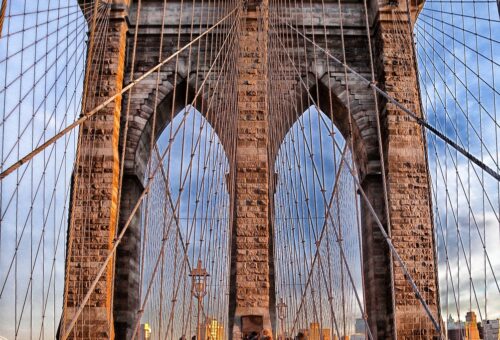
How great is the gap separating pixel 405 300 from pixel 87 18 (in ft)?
27.5

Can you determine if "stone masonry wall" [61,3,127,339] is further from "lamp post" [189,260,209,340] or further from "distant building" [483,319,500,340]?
"distant building" [483,319,500,340]

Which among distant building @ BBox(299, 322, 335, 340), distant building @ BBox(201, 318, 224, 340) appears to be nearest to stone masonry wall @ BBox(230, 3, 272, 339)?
distant building @ BBox(201, 318, 224, 340)

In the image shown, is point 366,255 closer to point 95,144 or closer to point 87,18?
point 95,144

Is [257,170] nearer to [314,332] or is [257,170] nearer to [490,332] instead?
[314,332]

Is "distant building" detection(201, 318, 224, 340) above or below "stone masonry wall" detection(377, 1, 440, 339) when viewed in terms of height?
below

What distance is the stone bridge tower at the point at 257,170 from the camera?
39.8ft

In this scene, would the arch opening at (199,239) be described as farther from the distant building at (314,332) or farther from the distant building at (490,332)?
the distant building at (490,332)

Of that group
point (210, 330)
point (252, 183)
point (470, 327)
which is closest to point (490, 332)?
point (470, 327)

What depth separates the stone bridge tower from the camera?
12.1 metres

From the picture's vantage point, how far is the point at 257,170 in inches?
499

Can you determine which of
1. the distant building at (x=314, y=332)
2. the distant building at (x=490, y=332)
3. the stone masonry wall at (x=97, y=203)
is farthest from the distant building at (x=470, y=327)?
the stone masonry wall at (x=97, y=203)

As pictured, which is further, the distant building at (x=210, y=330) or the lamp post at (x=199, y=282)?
the lamp post at (x=199, y=282)

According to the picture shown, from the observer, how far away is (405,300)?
480 inches

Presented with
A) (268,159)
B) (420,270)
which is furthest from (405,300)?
(268,159)
